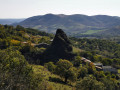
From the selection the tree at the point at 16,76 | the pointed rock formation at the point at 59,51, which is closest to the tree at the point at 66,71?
the tree at the point at 16,76

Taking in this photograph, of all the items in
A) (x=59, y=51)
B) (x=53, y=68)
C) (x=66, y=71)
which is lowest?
(x=53, y=68)

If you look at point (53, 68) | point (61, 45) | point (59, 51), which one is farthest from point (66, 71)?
point (61, 45)

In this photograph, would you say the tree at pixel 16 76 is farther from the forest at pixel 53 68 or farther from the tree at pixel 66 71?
the tree at pixel 66 71

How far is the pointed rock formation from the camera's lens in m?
88.6

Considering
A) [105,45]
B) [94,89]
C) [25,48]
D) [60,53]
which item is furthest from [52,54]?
[105,45]

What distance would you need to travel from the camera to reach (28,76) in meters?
32.9

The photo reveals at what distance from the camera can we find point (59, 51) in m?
91.9

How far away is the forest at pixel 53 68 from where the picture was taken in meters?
31.5

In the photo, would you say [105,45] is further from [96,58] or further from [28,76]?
[28,76]

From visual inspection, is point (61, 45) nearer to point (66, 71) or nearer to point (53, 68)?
point (53, 68)

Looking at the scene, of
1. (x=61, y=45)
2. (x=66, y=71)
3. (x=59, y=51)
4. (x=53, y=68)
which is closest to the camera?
(x=66, y=71)

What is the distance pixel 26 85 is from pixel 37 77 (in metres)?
4.06

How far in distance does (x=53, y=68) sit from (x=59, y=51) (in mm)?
25631

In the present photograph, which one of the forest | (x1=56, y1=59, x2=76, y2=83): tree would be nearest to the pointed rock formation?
the forest
